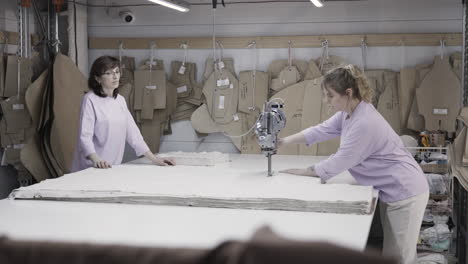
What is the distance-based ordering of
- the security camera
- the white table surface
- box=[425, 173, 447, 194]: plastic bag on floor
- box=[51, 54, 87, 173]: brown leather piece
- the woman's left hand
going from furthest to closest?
1. the security camera
2. box=[51, 54, 87, 173]: brown leather piece
3. box=[425, 173, 447, 194]: plastic bag on floor
4. the woman's left hand
5. the white table surface

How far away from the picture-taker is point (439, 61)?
18.9ft

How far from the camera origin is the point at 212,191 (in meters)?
2.89

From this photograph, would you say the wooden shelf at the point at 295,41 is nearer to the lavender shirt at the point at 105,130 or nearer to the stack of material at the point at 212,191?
the lavender shirt at the point at 105,130

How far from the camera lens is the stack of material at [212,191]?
265 centimetres

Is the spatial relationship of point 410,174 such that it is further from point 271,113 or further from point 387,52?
point 387,52

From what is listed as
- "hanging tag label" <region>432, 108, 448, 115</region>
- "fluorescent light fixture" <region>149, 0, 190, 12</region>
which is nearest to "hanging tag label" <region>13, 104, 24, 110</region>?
"fluorescent light fixture" <region>149, 0, 190, 12</region>

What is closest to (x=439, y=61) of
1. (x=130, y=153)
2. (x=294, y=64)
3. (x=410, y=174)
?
(x=294, y=64)

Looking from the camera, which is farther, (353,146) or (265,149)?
(265,149)

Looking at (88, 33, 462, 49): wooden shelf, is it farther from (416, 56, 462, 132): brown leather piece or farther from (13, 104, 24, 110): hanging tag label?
(13, 104, 24, 110): hanging tag label

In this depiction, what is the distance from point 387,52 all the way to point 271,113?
2983mm

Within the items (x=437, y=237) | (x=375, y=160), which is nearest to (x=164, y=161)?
(x=375, y=160)

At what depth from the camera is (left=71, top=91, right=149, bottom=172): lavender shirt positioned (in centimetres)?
427

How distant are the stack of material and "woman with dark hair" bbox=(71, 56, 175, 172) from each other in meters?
0.75

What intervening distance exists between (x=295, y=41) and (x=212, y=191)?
3.60 m
